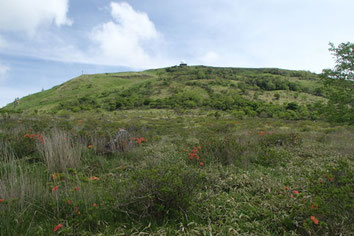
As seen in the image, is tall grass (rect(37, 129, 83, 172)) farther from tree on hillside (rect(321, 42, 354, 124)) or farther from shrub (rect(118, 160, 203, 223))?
tree on hillside (rect(321, 42, 354, 124))

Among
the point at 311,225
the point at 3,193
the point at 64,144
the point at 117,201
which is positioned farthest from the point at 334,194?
the point at 64,144

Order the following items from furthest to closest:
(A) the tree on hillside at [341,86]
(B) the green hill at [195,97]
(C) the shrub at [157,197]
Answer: (B) the green hill at [195,97] → (A) the tree on hillside at [341,86] → (C) the shrub at [157,197]

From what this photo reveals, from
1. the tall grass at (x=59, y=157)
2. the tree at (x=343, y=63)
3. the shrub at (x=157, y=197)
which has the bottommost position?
the shrub at (x=157, y=197)

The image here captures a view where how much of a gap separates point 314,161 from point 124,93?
6071cm

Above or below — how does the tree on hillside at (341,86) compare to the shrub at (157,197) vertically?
above

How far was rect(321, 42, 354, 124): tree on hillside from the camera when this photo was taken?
723 centimetres

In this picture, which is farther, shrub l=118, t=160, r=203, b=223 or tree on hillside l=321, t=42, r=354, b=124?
tree on hillside l=321, t=42, r=354, b=124

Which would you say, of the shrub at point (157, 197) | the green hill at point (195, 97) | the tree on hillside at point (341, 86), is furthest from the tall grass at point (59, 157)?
the green hill at point (195, 97)

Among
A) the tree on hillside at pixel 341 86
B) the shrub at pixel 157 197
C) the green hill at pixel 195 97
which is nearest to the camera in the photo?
the shrub at pixel 157 197

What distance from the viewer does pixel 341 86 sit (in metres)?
A: 7.53

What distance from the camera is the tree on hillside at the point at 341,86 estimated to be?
7.23 metres

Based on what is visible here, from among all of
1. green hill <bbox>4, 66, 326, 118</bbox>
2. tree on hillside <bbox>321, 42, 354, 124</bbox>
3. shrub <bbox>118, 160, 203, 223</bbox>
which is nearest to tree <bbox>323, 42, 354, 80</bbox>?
tree on hillside <bbox>321, 42, 354, 124</bbox>

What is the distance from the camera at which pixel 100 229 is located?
2391 mm

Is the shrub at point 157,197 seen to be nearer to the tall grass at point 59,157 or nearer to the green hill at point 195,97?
the tall grass at point 59,157
